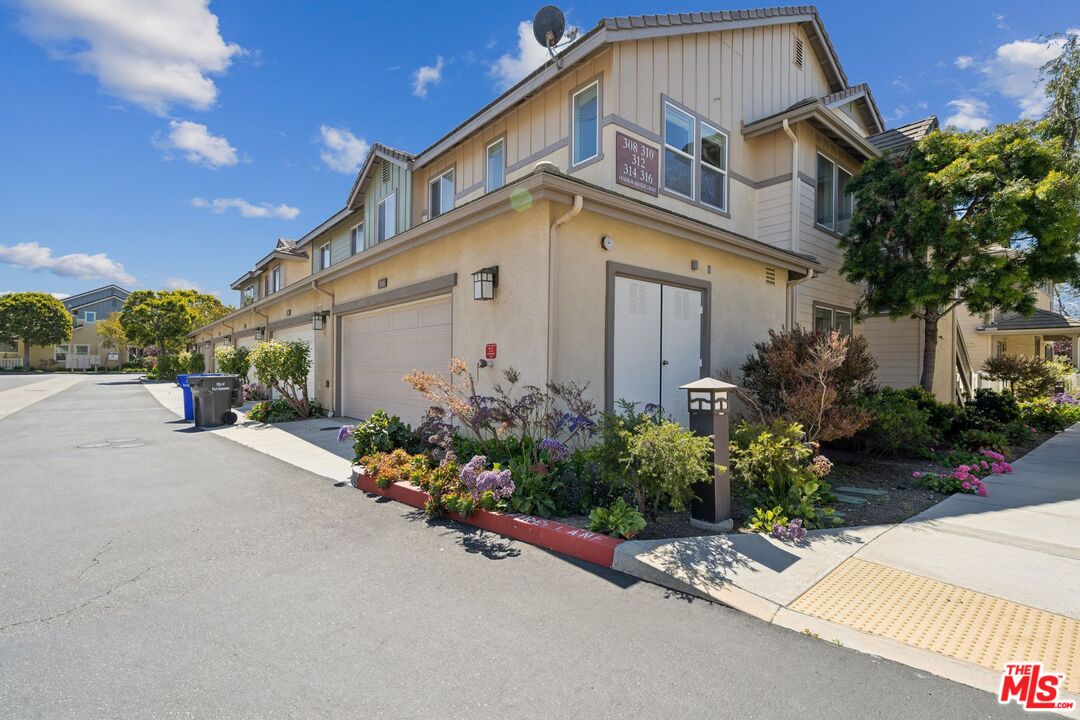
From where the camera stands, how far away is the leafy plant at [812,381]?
579cm

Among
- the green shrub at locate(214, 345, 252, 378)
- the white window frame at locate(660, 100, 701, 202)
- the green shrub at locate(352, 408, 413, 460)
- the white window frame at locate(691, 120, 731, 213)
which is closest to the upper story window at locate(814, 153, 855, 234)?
the white window frame at locate(691, 120, 731, 213)

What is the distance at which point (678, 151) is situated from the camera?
28.4ft

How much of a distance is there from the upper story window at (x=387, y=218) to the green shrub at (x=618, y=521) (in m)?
10.4

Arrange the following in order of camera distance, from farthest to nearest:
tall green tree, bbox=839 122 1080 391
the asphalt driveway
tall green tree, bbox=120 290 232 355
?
tall green tree, bbox=120 290 232 355
tall green tree, bbox=839 122 1080 391
the asphalt driveway

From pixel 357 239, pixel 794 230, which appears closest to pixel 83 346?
pixel 357 239

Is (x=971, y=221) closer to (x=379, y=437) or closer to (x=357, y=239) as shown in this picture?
(x=379, y=437)

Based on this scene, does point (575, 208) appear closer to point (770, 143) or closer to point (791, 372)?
point (791, 372)

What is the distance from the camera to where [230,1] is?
7.95m

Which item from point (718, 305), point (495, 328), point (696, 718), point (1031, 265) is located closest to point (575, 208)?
point (495, 328)

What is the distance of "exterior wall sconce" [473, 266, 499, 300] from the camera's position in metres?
6.57

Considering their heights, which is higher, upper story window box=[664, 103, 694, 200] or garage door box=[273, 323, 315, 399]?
upper story window box=[664, 103, 694, 200]

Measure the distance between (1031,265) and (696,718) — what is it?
10.5 meters

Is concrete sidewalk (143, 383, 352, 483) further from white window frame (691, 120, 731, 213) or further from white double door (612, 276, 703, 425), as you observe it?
white window frame (691, 120, 731, 213)

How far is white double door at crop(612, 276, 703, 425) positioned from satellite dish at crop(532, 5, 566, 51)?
4.14 metres
